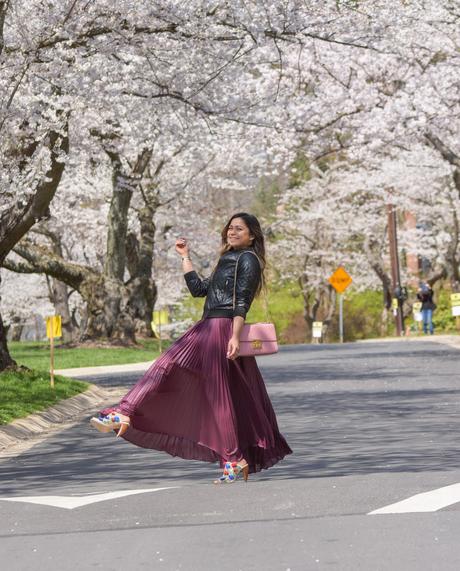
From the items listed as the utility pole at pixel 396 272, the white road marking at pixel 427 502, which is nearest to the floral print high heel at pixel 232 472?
the white road marking at pixel 427 502

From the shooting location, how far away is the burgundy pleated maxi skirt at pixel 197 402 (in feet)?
34.1

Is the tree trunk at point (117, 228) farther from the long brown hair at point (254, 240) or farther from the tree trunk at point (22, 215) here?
the long brown hair at point (254, 240)

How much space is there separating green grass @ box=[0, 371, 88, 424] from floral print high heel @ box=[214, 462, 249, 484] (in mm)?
6000

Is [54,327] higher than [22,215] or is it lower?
lower

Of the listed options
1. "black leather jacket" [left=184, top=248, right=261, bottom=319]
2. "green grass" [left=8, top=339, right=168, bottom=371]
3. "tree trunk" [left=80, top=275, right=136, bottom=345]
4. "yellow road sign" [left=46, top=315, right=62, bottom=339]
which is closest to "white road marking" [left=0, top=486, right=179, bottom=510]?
"black leather jacket" [left=184, top=248, right=261, bottom=319]

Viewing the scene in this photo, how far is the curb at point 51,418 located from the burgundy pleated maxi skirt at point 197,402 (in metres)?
4.17

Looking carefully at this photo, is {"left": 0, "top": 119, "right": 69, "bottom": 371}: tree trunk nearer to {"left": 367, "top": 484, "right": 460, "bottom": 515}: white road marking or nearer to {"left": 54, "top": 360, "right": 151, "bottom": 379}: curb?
{"left": 54, "top": 360, "right": 151, "bottom": 379}: curb

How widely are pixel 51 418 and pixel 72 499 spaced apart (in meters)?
8.32

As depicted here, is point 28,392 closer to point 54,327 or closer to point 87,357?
point 54,327

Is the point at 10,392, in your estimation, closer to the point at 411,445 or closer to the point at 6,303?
the point at 411,445

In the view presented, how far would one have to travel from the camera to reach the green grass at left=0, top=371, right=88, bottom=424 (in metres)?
17.2

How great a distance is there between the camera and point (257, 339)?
1041 centimetres

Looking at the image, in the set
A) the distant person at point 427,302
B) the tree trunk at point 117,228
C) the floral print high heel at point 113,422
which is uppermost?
the tree trunk at point 117,228

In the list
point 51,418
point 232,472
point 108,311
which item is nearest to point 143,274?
point 108,311
